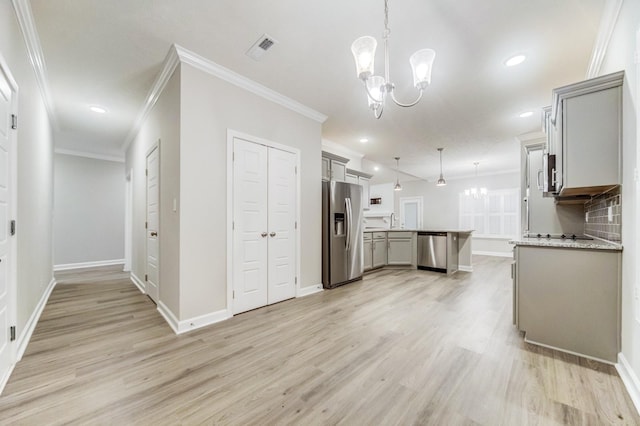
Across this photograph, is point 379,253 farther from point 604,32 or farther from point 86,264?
point 86,264

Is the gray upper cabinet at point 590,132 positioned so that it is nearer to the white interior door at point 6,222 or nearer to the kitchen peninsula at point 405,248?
the kitchen peninsula at point 405,248

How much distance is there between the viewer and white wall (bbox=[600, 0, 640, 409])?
1603mm

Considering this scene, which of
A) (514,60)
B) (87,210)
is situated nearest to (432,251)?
(514,60)

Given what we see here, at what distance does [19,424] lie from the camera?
1389 mm

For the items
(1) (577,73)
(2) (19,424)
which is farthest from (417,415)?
(1) (577,73)

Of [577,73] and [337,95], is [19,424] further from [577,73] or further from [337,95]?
[577,73]

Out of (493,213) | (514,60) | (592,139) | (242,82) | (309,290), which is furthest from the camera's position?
(493,213)

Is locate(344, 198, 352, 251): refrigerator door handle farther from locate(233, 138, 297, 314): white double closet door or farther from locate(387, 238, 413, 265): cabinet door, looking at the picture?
locate(387, 238, 413, 265): cabinet door

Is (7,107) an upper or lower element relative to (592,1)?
lower

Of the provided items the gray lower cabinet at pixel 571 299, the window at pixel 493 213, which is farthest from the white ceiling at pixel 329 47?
the window at pixel 493 213

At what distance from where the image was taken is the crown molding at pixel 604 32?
77.3 inches

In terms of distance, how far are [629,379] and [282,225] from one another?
10.7ft

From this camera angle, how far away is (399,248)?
20.1 feet

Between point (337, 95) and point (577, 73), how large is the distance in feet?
9.15
